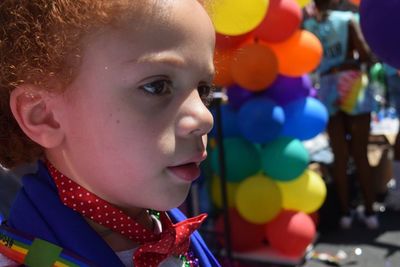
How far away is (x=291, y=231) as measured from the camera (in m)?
2.68

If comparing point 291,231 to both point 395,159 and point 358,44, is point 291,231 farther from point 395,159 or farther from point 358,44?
point 395,159

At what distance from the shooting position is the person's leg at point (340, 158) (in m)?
3.51

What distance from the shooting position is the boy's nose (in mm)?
740

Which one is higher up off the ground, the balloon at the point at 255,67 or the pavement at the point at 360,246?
the balloon at the point at 255,67

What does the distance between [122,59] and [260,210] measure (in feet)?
6.85

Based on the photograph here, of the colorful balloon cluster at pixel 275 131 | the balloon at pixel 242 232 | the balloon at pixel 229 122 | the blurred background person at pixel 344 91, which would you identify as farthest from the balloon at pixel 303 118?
the blurred background person at pixel 344 91

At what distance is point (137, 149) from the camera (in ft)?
2.39

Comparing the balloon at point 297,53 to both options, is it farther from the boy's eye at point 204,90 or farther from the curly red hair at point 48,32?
the curly red hair at point 48,32

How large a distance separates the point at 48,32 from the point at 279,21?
6.04 feet

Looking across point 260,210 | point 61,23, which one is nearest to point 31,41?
point 61,23

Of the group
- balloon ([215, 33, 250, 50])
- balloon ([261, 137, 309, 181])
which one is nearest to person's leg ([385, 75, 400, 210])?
balloon ([261, 137, 309, 181])

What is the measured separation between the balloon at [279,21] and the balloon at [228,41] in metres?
0.10

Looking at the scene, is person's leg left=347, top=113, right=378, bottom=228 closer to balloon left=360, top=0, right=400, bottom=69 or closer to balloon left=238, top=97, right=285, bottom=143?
balloon left=238, top=97, right=285, bottom=143

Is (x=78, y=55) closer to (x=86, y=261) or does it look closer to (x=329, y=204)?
(x=86, y=261)
